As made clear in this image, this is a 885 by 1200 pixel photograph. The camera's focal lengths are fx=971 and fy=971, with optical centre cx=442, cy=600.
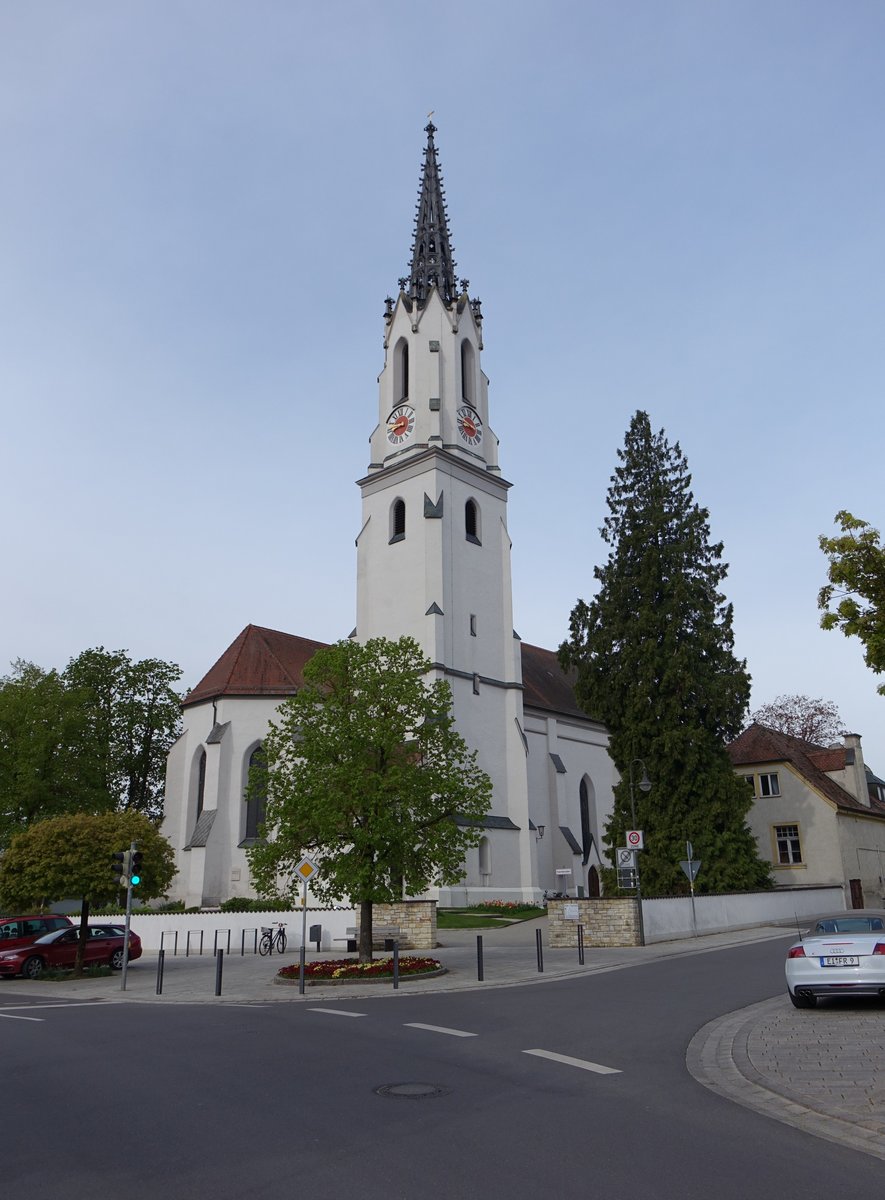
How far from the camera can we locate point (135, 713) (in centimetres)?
5541

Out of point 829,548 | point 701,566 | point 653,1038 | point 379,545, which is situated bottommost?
point 653,1038

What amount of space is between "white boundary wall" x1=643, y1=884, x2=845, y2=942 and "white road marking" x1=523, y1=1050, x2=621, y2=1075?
1713 cm

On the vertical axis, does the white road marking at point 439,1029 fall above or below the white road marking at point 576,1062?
below

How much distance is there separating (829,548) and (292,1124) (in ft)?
39.4

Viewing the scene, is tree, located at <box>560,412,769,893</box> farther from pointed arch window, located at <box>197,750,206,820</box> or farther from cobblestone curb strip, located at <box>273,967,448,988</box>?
pointed arch window, located at <box>197,750,206,820</box>

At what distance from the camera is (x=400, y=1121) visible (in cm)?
696

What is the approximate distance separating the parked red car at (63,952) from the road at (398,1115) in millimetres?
12448

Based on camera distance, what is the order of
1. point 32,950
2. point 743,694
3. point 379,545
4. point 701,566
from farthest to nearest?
point 379,545 < point 701,566 < point 743,694 < point 32,950

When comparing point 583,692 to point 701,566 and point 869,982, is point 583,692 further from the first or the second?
point 869,982

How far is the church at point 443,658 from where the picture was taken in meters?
43.1

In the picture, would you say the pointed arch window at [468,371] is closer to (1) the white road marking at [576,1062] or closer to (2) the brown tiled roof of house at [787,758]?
(2) the brown tiled roof of house at [787,758]

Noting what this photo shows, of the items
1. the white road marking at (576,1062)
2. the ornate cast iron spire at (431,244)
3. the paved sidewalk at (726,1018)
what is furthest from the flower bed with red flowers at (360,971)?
the ornate cast iron spire at (431,244)

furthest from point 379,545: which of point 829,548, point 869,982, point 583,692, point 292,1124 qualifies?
point 292,1124

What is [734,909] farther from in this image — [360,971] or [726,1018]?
[726,1018]
